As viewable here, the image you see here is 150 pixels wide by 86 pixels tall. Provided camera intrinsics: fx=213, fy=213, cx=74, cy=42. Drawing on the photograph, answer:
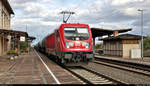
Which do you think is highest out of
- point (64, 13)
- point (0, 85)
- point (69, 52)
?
point (64, 13)

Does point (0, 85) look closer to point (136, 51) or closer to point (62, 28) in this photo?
point (62, 28)

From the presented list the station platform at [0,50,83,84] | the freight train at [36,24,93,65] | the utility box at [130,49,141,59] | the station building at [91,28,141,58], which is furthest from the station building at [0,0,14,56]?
the utility box at [130,49,141,59]

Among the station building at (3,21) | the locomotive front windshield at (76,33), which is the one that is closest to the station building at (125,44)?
the locomotive front windshield at (76,33)

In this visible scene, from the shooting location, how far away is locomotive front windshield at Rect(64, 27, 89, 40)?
1517cm

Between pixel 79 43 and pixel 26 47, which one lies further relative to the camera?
pixel 26 47

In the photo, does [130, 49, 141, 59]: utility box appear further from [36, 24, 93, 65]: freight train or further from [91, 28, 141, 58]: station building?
[36, 24, 93, 65]: freight train

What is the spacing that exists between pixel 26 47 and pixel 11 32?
2473 cm

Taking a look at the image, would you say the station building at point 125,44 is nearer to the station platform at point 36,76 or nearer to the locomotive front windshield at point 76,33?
the locomotive front windshield at point 76,33

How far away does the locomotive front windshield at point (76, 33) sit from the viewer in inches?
597

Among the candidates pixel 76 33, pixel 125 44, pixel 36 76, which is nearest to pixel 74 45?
pixel 76 33

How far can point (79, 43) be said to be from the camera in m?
15.0

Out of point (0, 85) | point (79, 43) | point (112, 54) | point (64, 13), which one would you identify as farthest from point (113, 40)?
point (0, 85)

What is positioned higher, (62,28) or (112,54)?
A: (62,28)

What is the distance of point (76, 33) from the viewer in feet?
50.6
